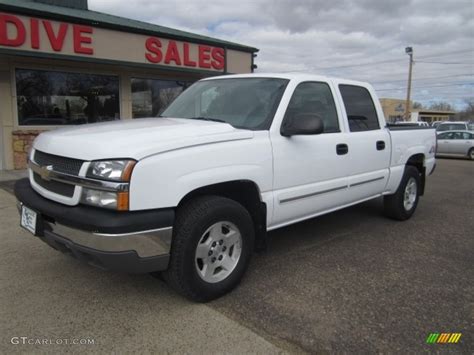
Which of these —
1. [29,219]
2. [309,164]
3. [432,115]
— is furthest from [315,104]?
[432,115]

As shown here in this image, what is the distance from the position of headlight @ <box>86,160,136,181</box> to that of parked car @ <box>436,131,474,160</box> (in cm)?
1868

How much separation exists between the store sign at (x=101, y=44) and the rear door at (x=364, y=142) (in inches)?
280

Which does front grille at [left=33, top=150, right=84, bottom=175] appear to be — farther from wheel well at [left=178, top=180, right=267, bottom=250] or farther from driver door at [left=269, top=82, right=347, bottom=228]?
driver door at [left=269, top=82, right=347, bottom=228]

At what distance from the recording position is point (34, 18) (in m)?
8.80

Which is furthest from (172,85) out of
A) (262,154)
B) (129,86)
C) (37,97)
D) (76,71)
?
(262,154)

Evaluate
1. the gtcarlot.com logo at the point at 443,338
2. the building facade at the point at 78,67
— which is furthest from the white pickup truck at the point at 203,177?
the building facade at the point at 78,67

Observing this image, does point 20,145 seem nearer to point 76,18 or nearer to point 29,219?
point 76,18

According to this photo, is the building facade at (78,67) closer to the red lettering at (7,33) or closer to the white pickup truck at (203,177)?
the red lettering at (7,33)

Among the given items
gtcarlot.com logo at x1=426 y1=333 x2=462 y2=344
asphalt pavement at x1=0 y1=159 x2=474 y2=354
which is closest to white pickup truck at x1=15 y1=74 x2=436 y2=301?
asphalt pavement at x1=0 y1=159 x2=474 y2=354

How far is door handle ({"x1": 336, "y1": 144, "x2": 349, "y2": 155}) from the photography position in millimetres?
4258

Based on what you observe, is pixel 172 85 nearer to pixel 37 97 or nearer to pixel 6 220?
pixel 37 97

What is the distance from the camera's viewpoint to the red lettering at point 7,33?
8359mm

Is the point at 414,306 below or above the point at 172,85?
below

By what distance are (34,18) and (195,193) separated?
25.8ft
